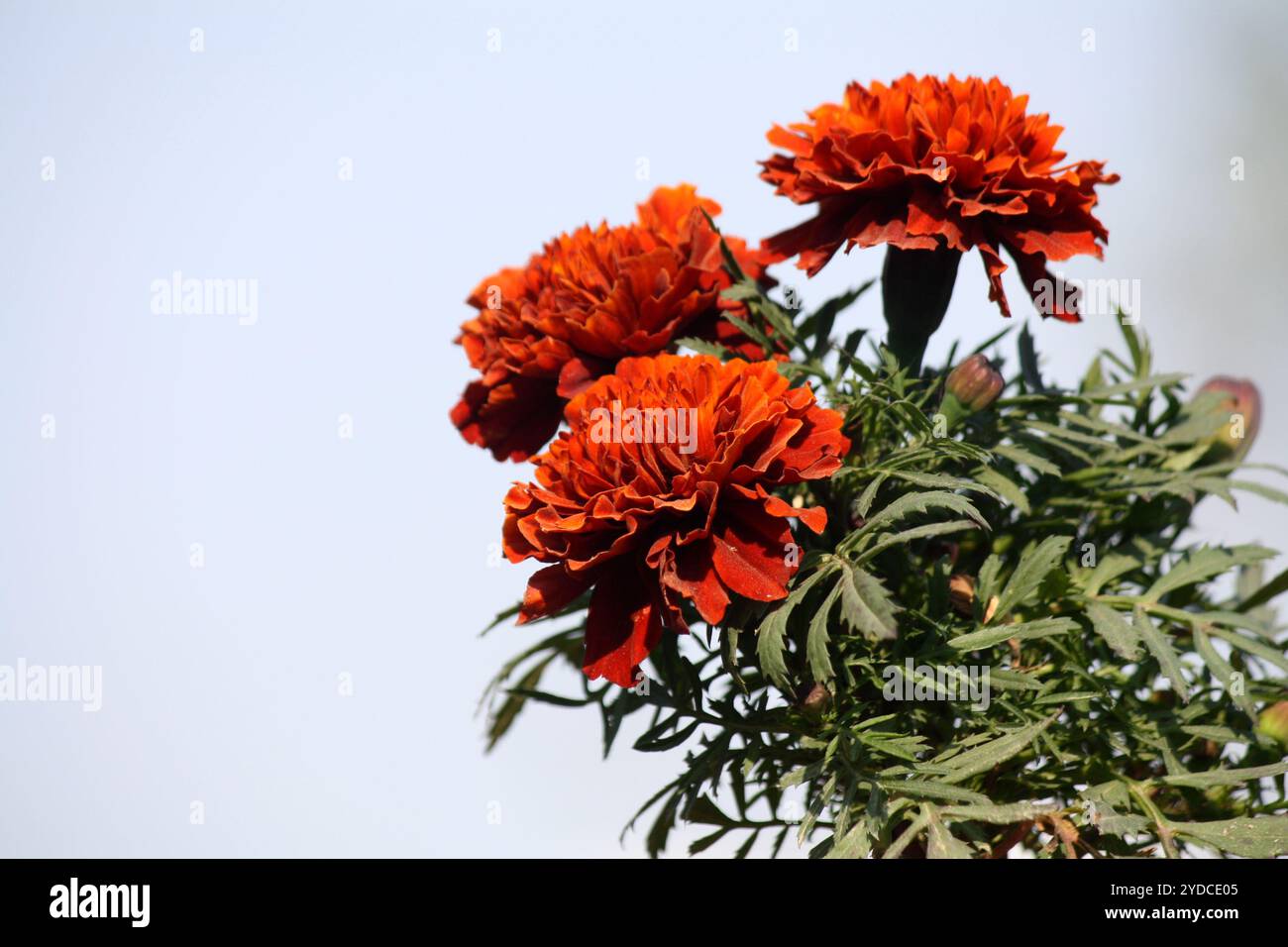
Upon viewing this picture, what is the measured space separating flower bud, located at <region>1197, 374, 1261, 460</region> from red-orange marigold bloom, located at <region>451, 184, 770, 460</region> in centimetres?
31

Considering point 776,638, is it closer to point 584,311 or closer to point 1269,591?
point 584,311

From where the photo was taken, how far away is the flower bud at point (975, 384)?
74cm

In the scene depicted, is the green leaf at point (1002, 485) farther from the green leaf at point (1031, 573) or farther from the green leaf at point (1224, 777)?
the green leaf at point (1224, 777)

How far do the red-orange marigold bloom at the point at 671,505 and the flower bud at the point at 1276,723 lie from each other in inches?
13.3

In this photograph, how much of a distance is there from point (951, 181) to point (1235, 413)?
31 cm

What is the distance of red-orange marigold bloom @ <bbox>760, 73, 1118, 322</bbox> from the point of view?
685 millimetres

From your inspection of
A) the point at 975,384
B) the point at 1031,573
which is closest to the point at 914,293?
the point at 975,384

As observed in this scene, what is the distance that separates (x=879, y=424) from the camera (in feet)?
2.51

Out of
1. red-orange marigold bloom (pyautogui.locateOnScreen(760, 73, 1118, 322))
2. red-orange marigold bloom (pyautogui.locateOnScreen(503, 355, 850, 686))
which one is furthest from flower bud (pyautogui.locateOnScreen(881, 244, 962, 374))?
red-orange marigold bloom (pyautogui.locateOnScreen(503, 355, 850, 686))

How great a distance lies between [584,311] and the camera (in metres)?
0.75
